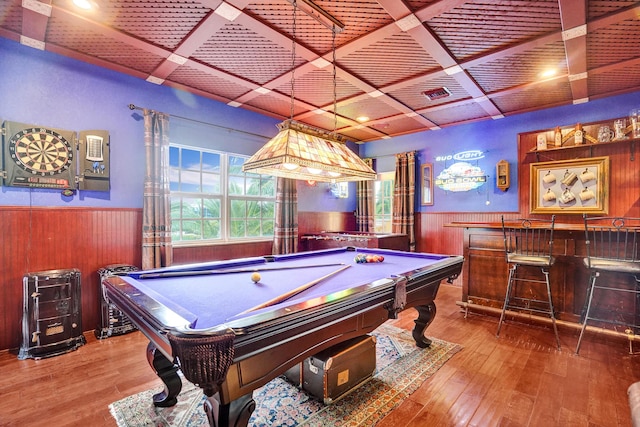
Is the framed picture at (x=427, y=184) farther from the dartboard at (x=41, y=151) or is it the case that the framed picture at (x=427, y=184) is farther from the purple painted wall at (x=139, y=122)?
the dartboard at (x=41, y=151)

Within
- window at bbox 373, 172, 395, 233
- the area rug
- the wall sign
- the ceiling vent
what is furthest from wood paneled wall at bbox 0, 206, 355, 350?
the wall sign

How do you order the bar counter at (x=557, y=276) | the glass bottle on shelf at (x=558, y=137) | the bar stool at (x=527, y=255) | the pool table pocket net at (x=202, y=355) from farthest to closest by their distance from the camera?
the glass bottle on shelf at (x=558, y=137) → the bar stool at (x=527, y=255) → the bar counter at (x=557, y=276) → the pool table pocket net at (x=202, y=355)

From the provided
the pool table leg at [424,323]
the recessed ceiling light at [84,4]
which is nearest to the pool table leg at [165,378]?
the pool table leg at [424,323]

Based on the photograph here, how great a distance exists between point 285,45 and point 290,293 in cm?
239

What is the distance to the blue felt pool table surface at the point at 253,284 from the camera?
4.62 feet

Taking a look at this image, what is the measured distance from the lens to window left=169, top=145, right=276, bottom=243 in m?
4.07

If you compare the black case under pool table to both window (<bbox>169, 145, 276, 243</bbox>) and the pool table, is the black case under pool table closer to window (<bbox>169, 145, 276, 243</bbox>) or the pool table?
the pool table

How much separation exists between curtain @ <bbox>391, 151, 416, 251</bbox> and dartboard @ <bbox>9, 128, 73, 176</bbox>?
502 centimetres

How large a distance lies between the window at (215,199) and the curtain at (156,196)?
34cm

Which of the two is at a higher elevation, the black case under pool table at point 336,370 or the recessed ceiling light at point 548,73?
the recessed ceiling light at point 548,73

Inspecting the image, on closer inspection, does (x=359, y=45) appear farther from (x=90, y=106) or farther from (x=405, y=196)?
(x=405, y=196)

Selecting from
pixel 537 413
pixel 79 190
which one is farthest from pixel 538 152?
pixel 79 190

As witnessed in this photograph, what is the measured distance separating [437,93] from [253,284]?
359 cm

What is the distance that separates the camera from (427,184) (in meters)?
5.72
